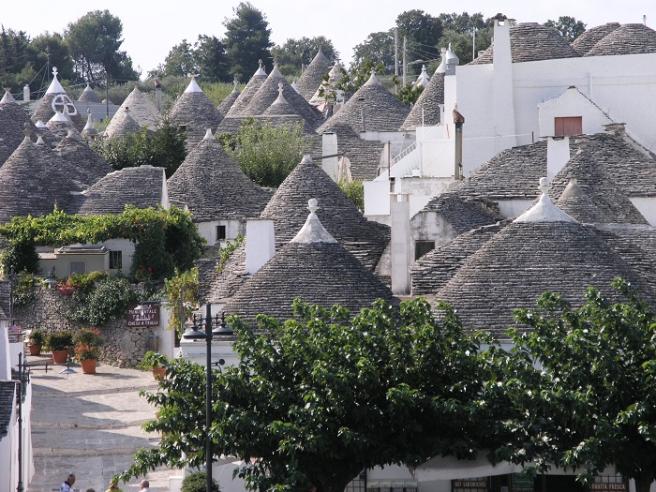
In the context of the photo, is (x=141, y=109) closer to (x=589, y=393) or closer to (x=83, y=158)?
(x=83, y=158)

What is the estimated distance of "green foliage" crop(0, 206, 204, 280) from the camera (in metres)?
53.2

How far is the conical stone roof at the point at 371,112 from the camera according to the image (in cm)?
7819

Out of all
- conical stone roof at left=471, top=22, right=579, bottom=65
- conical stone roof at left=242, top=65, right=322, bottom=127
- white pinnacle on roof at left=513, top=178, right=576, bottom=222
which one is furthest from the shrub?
conical stone roof at left=242, top=65, right=322, bottom=127

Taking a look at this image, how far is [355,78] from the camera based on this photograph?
99.9 metres

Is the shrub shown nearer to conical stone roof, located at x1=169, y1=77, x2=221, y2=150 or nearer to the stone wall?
the stone wall

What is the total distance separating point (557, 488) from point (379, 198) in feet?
85.5

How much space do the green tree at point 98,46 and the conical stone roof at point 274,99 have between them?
2932 inches

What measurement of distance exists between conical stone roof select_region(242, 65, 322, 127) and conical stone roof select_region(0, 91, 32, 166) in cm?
1067

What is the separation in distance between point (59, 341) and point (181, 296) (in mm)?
3175

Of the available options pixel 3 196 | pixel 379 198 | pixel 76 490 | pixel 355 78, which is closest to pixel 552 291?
pixel 76 490

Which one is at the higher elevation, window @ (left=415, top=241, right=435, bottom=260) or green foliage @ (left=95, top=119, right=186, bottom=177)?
green foliage @ (left=95, top=119, right=186, bottom=177)

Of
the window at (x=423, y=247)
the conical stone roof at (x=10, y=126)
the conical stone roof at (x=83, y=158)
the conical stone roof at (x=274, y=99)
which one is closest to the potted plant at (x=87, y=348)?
the window at (x=423, y=247)

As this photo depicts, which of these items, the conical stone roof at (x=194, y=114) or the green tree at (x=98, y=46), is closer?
the conical stone roof at (x=194, y=114)

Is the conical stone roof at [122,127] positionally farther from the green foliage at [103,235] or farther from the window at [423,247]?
the window at [423,247]
